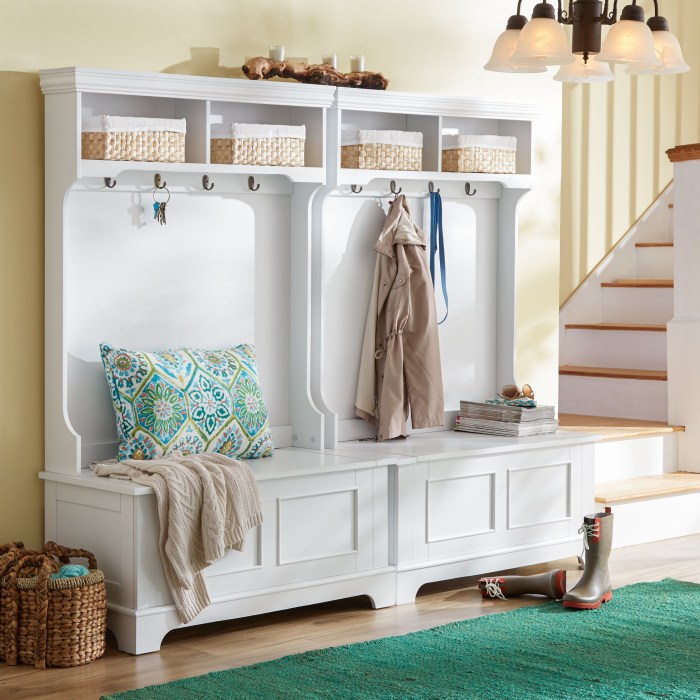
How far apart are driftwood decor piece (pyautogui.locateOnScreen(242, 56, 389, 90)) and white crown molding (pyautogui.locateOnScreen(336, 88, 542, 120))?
71 millimetres

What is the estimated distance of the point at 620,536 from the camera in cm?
520

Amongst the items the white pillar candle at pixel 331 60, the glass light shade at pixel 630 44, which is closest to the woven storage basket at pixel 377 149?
the white pillar candle at pixel 331 60

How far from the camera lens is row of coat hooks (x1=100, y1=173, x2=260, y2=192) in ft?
13.3

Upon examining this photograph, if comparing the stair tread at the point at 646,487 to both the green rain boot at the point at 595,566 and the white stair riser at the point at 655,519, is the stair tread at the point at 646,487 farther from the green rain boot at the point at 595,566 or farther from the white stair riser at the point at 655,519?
the green rain boot at the point at 595,566

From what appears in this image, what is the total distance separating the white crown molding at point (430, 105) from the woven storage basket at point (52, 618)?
1858mm

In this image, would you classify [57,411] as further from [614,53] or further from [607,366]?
[607,366]

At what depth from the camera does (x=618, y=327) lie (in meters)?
6.61

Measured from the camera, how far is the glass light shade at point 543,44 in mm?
3689

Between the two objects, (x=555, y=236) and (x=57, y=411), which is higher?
(x=555, y=236)

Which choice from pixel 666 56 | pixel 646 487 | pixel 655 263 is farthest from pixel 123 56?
pixel 655 263

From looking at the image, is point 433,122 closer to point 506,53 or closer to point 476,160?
point 476,160

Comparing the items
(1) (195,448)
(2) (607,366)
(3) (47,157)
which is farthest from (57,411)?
(2) (607,366)

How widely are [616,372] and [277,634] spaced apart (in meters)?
2.96

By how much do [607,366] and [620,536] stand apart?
65.6 inches
